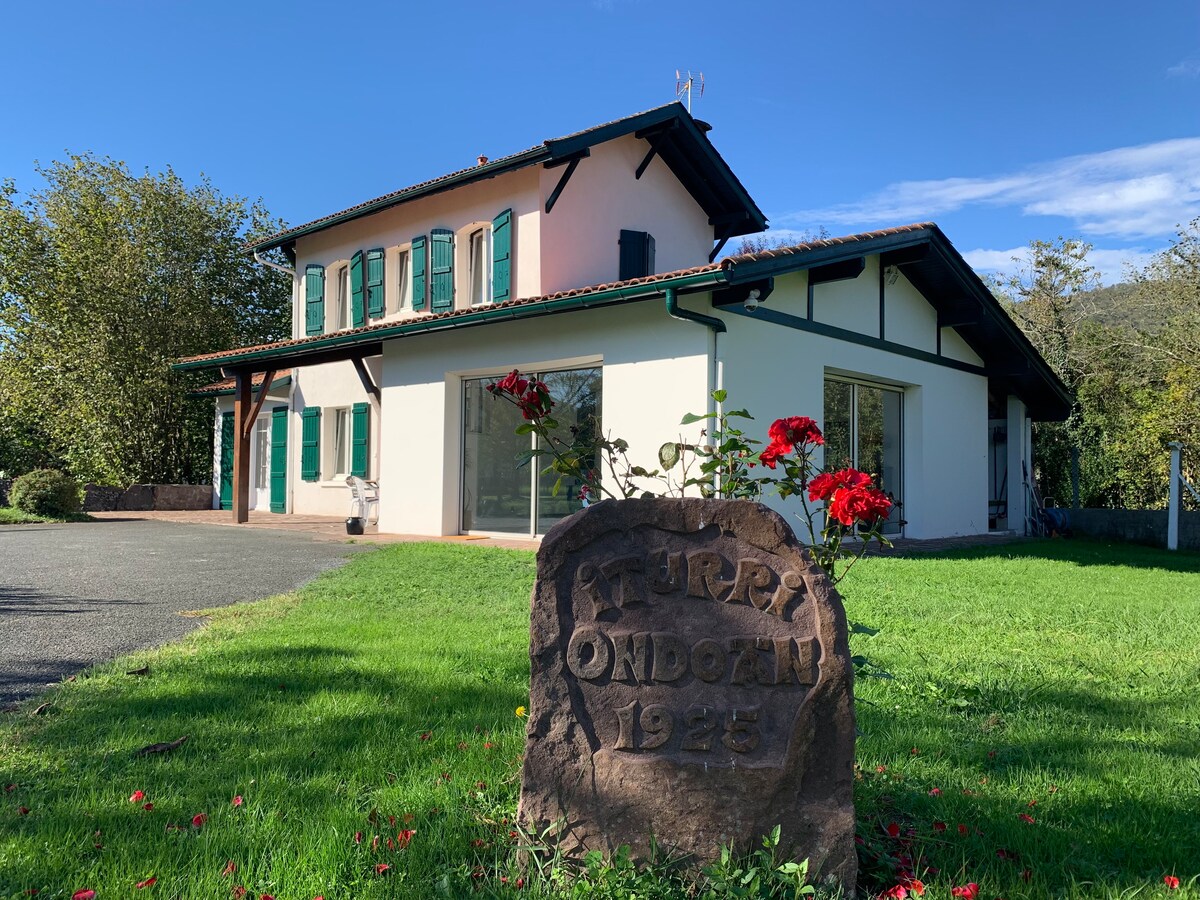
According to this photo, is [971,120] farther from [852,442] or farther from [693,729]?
[693,729]

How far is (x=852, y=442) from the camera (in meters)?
11.2

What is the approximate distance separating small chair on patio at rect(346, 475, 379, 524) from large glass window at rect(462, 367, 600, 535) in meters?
1.89

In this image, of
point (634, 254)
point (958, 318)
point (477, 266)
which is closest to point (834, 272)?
point (634, 254)

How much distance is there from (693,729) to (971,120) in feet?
54.9

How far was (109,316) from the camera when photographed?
749 inches

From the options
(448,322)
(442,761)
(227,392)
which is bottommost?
(442,761)

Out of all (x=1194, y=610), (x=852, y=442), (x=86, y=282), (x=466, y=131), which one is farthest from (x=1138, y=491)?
(x=86, y=282)

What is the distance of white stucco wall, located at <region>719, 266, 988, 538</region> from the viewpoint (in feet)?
29.8

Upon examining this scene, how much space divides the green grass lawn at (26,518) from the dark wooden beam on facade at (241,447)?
305 cm

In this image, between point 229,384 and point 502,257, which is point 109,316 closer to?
point 229,384

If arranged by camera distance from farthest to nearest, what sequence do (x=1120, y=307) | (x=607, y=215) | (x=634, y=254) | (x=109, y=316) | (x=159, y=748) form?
(x=109, y=316)
(x=1120, y=307)
(x=634, y=254)
(x=607, y=215)
(x=159, y=748)

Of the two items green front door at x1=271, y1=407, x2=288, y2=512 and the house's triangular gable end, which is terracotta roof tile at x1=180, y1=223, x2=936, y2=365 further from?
green front door at x1=271, y1=407, x2=288, y2=512

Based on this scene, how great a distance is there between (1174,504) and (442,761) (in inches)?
538

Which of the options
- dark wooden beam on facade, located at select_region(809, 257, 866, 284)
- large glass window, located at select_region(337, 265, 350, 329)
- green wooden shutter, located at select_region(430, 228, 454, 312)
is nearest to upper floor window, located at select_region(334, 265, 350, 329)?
large glass window, located at select_region(337, 265, 350, 329)
